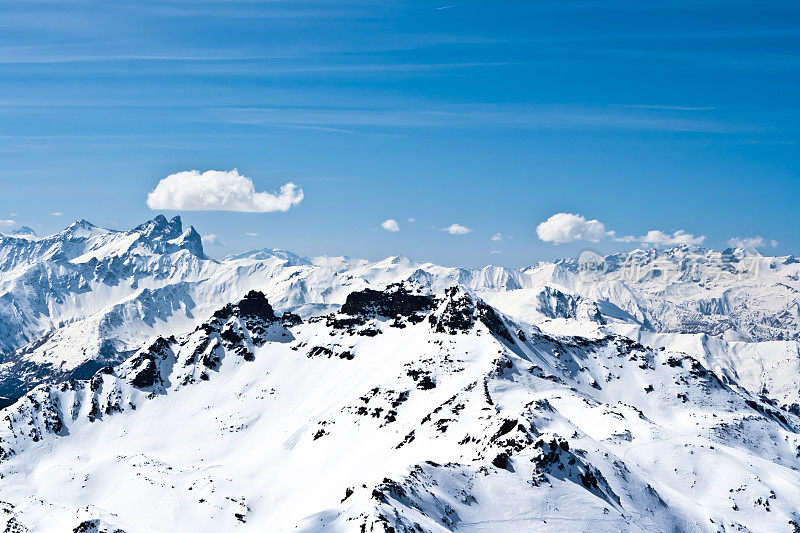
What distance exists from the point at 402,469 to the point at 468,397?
67453 mm

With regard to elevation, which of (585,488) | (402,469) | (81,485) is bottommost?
(81,485)

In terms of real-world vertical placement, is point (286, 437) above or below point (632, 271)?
below

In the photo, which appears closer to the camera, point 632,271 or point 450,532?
point 450,532

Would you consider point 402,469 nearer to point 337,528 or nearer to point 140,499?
point 337,528

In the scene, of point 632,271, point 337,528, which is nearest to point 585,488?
point 337,528

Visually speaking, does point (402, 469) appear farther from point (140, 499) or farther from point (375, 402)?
point (140, 499)

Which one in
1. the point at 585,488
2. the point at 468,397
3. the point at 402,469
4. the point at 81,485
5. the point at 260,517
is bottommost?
the point at 81,485

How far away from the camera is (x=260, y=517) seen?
479 ft

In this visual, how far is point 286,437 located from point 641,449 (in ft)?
372

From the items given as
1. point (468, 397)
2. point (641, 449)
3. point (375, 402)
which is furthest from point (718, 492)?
point (375, 402)

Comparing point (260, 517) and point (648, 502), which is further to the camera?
point (260, 517)

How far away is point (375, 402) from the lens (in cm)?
19175

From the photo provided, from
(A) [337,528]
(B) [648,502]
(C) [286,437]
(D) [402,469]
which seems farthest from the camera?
(C) [286,437]

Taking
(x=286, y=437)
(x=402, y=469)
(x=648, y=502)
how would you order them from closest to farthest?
(x=402, y=469)
(x=648, y=502)
(x=286, y=437)
